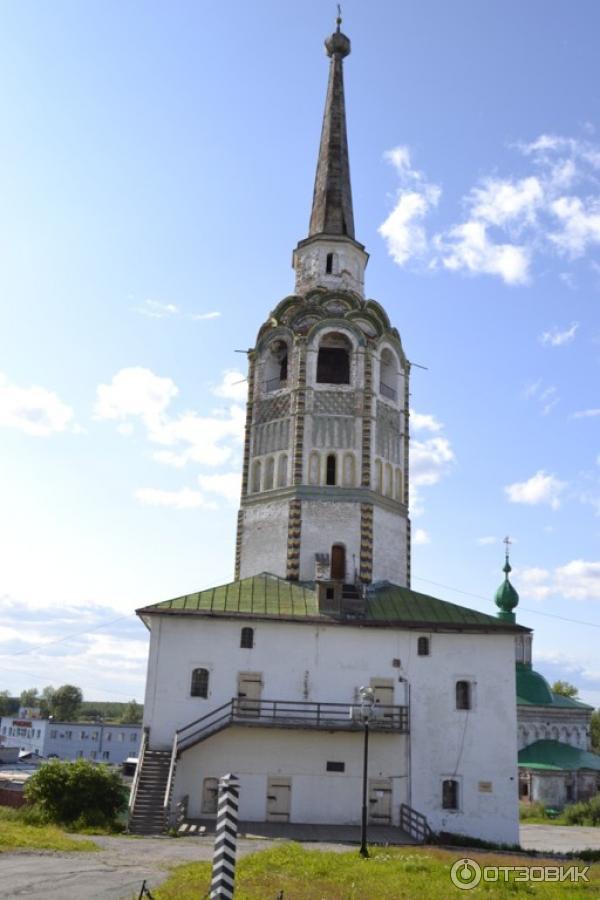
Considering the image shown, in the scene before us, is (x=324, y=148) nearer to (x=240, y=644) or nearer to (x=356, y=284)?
(x=356, y=284)

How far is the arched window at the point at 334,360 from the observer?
37.5 metres

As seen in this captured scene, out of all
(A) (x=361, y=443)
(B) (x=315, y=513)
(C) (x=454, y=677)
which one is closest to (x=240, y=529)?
(B) (x=315, y=513)

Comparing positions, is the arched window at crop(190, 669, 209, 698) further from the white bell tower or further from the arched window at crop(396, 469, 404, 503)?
the arched window at crop(396, 469, 404, 503)

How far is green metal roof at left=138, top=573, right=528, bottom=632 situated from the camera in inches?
1182

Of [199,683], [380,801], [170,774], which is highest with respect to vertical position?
[199,683]

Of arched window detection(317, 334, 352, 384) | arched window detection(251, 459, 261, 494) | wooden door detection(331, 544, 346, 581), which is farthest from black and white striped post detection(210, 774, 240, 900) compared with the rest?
arched window detection(317, 334, 352, 384)

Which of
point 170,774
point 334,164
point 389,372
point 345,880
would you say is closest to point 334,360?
point 389,372

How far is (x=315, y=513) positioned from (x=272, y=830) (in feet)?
40.3

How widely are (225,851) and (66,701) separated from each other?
113m

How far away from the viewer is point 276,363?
127 ft

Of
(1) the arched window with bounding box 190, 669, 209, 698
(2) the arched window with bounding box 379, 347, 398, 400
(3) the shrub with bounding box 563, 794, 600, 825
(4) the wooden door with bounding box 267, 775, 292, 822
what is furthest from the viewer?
(3) the shrub with bounding box 563, 794, 600, 825

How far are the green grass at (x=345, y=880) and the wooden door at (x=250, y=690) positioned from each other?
8.60 metres

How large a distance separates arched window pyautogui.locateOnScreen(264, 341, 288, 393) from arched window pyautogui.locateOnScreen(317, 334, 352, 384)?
163cm

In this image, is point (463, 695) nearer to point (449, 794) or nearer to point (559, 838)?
point (449, 794)
